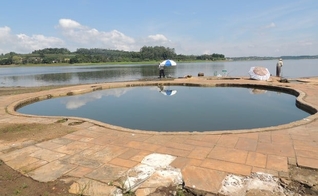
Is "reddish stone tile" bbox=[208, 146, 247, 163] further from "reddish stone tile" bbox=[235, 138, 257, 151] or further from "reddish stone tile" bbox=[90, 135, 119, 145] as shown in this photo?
"reddish stone tile" bbox=[90, 135, 119, 145]

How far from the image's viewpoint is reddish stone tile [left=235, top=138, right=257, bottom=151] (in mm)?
3729

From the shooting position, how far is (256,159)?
3.30 metres

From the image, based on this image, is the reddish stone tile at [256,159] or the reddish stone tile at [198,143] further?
the reddish stone tile at [198,143]

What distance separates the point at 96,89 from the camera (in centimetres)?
1320

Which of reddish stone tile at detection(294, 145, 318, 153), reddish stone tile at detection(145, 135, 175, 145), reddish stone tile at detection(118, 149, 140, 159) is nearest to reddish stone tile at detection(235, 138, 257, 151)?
reddish stone tile at detection(294, 145, 318, 153)

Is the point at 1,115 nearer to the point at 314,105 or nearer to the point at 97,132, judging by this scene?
the point at 97,132

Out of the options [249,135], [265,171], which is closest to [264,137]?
[249,135]

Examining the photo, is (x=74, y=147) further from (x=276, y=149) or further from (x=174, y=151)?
(x=276, y=149)

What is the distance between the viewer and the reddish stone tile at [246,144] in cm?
373

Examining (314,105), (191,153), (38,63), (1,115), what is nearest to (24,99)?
(1,115)

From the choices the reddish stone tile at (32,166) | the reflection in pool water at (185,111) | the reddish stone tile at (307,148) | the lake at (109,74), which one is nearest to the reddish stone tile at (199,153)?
the reddish stone tile at (307,148)

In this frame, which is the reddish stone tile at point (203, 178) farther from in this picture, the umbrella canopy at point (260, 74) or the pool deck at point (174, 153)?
the umbrella canopy at point (260, 74)

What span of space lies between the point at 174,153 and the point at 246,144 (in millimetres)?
1307

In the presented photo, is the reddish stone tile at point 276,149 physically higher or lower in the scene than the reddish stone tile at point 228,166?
higher
